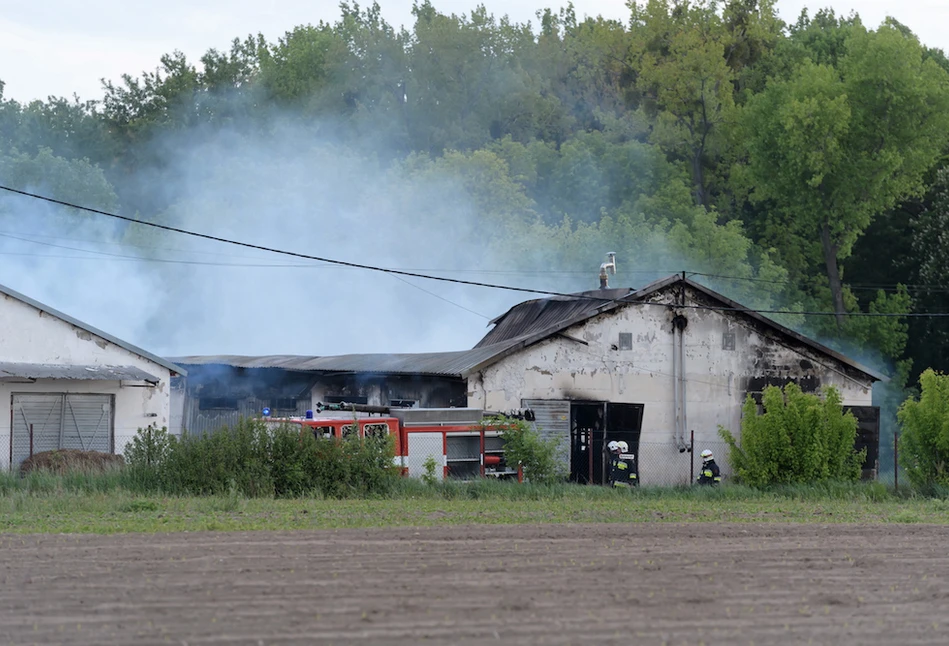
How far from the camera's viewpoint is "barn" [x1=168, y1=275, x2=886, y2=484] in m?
29.1

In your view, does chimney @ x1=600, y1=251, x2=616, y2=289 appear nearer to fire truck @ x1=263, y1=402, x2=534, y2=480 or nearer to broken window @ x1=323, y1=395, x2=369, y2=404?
broken window @ x1=323, y1=395, x2=369, y2=404

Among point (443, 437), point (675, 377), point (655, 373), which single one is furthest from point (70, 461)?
point (675, 377)

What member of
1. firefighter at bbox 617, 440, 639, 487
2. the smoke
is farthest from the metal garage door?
the smoke

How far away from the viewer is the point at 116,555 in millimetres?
13672

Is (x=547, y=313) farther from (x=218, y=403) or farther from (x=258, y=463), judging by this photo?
(x=258, y=463)

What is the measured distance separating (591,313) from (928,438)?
337 inches

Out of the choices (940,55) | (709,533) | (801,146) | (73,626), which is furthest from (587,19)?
(73,626)

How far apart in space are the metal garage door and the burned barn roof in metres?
9.09

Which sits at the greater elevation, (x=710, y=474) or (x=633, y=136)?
(x=633, y=136)

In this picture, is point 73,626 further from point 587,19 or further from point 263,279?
point 587,19

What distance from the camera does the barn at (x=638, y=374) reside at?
29141 mm

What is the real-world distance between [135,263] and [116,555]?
4210cm

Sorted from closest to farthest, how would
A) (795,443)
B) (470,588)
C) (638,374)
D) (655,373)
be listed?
1. (470,588)
2. (795,443)
3. (638,374)
4. (655,373)

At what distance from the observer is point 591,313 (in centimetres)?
2980
